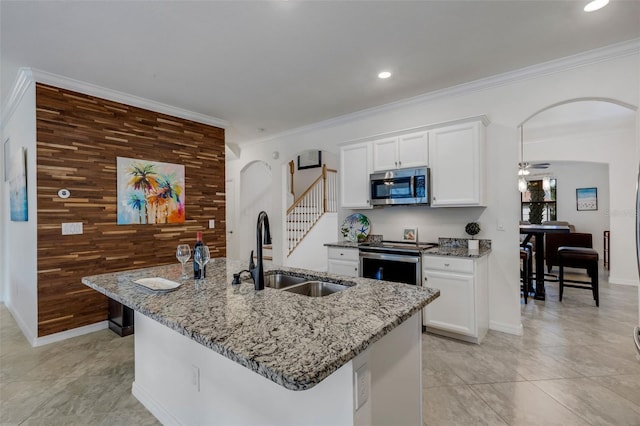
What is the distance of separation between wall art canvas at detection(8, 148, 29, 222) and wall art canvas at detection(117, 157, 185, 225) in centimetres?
84

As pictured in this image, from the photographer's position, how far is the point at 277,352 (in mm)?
919

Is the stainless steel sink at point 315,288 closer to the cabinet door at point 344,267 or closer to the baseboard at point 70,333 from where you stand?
the cabinet door at point 344,267

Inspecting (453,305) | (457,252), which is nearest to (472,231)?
(457,252)

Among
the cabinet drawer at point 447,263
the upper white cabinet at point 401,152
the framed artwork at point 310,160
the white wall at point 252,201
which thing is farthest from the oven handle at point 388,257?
the framed artwork at point 310,160

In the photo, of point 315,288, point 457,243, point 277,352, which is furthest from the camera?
point 457,243

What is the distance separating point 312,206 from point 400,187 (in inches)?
143

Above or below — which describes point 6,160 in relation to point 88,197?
above

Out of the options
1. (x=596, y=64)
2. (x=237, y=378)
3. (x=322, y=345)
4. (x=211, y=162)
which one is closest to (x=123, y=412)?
(x=237, y=378)

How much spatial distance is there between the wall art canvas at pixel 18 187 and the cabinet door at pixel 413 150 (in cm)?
404

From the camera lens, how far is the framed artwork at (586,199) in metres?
7.30

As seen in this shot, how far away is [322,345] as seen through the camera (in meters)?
0.95

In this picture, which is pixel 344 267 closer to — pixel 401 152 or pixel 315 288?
pixel 401 152

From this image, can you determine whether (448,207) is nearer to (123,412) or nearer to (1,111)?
(123,412)

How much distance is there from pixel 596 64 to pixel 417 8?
190cm
